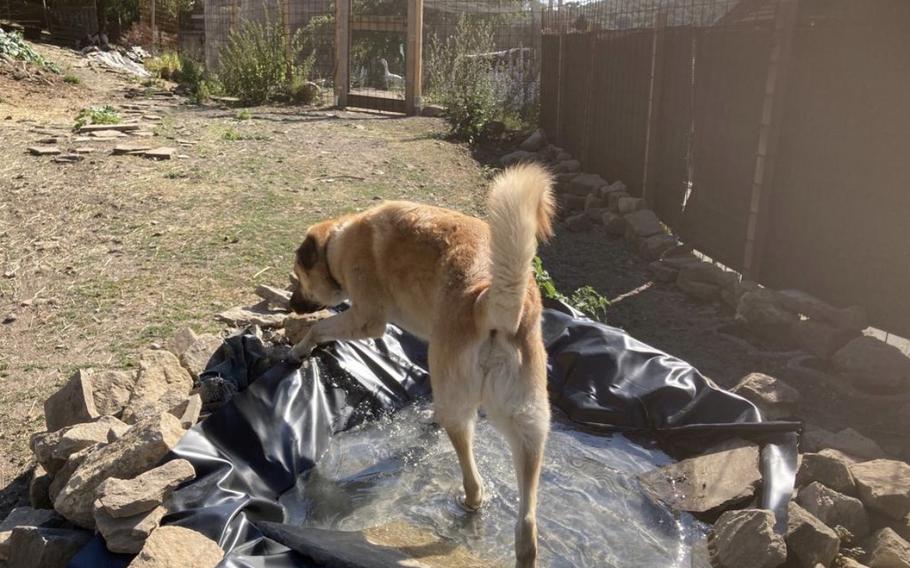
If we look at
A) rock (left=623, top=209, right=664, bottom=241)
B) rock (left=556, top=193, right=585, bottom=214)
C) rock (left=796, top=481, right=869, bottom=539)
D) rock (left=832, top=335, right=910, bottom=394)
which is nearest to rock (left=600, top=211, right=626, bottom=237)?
rock (left=623, top=209, right=664, bottom=241)

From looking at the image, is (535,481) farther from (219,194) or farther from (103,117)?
(103,117)

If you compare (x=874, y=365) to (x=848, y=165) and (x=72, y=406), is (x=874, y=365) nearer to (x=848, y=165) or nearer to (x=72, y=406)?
(x=848, y=165)

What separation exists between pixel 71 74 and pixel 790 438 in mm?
19127

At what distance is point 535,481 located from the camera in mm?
3176

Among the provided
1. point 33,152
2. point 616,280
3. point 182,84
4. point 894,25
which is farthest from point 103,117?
point 894,25

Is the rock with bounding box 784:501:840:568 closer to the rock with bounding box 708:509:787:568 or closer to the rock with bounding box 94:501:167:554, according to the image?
the rock with bounding box 708:509:787:568

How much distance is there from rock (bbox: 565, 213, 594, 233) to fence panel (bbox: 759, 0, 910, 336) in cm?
287

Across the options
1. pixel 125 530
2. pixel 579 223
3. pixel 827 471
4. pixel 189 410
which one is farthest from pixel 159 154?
pixel 827 471

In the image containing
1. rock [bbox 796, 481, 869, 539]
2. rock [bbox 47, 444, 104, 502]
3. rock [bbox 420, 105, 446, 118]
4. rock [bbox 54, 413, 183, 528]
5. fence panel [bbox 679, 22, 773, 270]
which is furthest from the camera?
rock [bbox 420, 105, 446, 118]

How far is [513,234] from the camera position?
2.87 metres

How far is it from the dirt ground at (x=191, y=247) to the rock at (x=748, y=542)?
68.1 inches

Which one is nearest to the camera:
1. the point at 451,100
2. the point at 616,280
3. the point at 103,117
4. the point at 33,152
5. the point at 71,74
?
the point at 616,280

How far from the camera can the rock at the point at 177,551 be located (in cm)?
281

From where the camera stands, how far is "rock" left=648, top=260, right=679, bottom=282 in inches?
288
